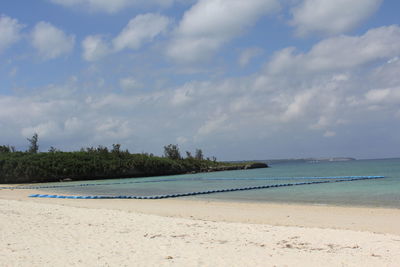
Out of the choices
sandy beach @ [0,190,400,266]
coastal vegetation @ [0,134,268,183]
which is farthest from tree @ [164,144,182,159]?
sandy beach @ [0,190,400,266]

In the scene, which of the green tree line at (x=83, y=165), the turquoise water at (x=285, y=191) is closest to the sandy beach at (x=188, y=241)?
the turquoise water at (x=285, y=191)

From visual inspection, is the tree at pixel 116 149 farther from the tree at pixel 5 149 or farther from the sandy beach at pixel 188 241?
Answer: the sandy beach at pixel 188 241

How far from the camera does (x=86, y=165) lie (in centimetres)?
5303

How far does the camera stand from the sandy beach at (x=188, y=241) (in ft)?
21.4

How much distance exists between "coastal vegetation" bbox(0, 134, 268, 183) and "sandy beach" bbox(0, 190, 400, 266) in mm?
36829

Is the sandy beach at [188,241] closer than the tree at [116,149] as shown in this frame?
Yes

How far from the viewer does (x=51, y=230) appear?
30.8 feet

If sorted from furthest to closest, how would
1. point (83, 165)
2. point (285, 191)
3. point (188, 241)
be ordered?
point (83, 165) < point (285, 191) < point (188, 241)

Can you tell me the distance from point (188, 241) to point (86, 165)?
47225mm

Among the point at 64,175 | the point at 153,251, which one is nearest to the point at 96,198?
the point at 153,251

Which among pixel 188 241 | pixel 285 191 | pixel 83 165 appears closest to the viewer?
pixel 188 241

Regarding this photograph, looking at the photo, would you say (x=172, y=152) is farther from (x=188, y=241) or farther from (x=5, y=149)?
(x=188, y=241)

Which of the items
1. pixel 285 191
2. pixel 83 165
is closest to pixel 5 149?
pixel 83 165

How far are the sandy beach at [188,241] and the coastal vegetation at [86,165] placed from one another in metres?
36.8
